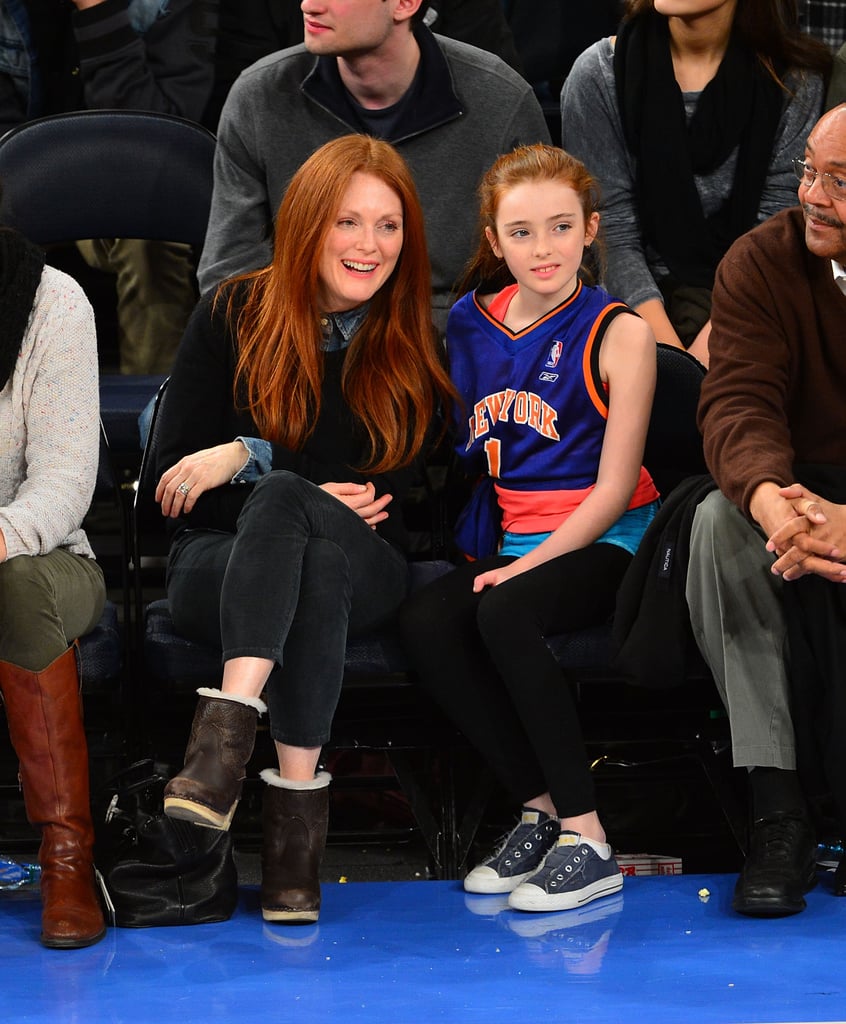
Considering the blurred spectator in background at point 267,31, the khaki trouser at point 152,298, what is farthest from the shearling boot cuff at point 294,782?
the blurred spectator in background at point 267,31

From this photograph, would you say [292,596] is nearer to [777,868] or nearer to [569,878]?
[569,878]

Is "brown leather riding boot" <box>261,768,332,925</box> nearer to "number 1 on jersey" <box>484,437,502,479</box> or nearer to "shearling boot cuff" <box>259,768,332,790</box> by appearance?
"shearling boot cuff" <box>259,768,332,790</box>

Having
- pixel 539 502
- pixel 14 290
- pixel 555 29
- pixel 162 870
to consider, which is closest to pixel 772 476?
pixel 539 502

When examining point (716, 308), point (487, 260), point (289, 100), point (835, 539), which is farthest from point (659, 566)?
point (289, 100)

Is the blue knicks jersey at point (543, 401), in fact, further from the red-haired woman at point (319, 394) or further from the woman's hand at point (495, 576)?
the woman's hand at point (495, 576)

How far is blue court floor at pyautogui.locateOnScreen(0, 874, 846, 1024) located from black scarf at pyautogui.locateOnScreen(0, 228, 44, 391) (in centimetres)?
90

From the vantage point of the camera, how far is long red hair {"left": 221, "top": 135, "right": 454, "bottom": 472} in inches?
106

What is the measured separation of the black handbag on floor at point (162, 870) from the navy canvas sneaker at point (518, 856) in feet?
1.35

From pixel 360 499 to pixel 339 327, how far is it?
13.7 inches

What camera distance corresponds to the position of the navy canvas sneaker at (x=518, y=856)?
2504 millimetres

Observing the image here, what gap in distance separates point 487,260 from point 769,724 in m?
1.04

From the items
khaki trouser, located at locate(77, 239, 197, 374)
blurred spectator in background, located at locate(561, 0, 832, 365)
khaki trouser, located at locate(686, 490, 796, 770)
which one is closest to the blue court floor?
khaki trouser, located at locate(686, 490, 796, 770)

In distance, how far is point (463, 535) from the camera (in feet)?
9.26

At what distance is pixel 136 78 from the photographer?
12.4ft
